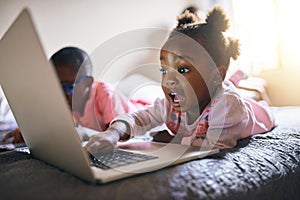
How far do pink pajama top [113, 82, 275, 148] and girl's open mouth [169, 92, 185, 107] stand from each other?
0.05m

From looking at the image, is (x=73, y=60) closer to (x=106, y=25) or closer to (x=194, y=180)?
(x=106, y=25)

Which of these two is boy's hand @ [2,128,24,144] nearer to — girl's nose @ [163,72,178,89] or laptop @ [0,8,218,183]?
laptop @ [0,8,218,183]

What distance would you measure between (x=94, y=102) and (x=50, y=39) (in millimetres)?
546

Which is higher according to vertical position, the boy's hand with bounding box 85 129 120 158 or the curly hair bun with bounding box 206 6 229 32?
the curly hair bun with bounding box 206 6 229 32

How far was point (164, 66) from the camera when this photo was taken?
854 millimetres

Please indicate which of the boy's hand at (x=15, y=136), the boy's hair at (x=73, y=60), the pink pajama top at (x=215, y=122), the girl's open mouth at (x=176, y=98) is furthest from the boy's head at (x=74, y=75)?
the girl's open mouth at (x=176, y=98)

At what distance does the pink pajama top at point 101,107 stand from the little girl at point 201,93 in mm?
475

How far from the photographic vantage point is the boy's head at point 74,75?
1.40 metres

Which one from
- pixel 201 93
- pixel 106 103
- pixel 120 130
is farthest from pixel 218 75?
pixel 106 103

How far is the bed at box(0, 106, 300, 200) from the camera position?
0.47m

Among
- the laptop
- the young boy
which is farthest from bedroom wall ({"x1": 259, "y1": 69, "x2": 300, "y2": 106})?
the laptop

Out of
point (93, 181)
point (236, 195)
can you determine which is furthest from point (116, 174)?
point (236, 195)

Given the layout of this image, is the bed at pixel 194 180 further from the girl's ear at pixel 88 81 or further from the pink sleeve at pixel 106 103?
the girl's ear at pixel 88 81

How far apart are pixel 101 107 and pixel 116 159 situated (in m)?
0.84
